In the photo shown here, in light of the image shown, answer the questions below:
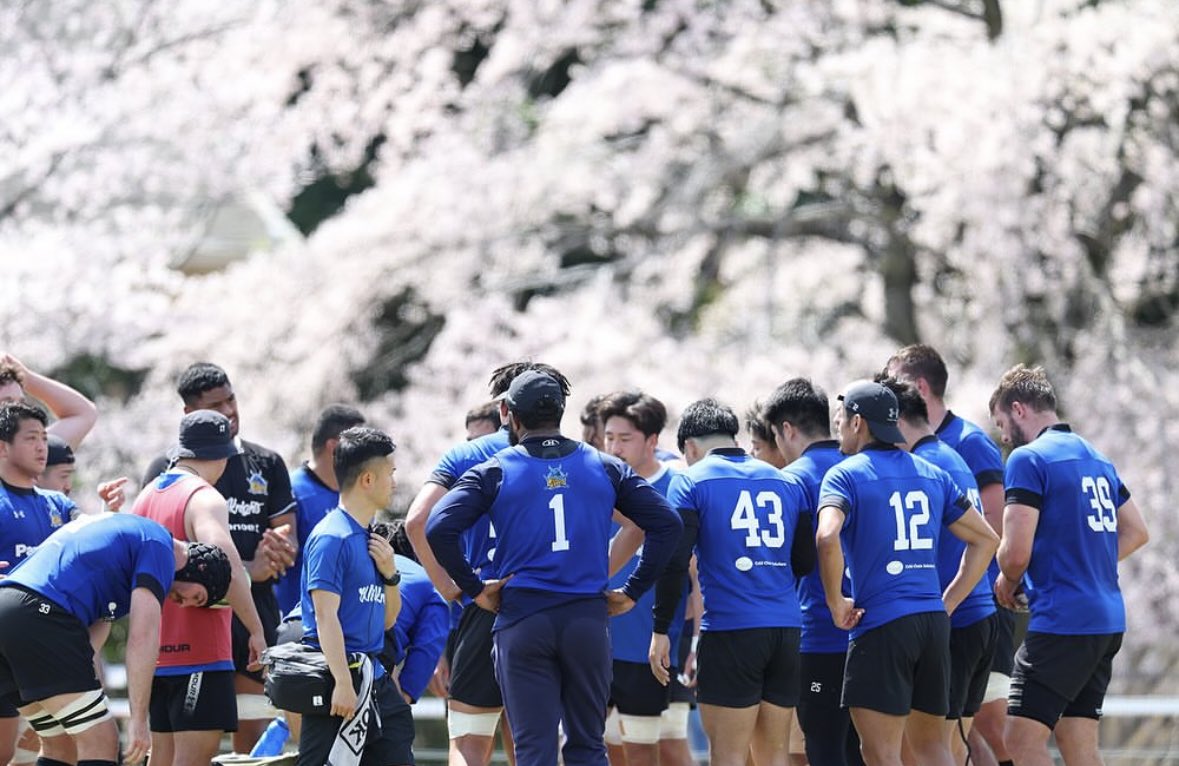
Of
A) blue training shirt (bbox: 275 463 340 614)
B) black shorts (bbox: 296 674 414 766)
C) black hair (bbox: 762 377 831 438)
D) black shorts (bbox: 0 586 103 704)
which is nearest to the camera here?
black shorts (bbox: 0 586 103 704)

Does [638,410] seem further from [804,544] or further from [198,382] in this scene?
[198,382]

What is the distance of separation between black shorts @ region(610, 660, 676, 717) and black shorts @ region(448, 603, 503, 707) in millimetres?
771

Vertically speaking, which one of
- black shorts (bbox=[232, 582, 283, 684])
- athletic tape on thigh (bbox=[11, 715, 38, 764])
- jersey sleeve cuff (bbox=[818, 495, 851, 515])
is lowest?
athletic tape on thigh (bbox=[11, 715, 38, 764])

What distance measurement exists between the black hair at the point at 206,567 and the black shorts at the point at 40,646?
0.53m

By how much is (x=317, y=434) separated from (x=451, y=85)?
9.08m

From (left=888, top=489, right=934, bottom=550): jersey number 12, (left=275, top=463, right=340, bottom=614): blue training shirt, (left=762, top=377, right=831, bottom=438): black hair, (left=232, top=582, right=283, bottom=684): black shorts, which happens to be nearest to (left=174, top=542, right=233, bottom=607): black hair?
(left=232, top=582, right=283, bottom=684): black shorts

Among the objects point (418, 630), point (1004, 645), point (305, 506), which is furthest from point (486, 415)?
point (1004, 645)

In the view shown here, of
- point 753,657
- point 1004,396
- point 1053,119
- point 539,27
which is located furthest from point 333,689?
point 539,27

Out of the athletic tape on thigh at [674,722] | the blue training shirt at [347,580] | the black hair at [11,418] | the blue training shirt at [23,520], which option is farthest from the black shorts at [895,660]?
the black hair at [11,418]

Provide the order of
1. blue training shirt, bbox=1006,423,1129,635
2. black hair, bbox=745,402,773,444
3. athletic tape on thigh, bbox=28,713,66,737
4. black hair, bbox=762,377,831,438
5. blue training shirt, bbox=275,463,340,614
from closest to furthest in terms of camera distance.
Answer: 1. athletic tape on thigh, bbox=28,713,66,737
2. blue training shirt, bbox=1006,423,1129,635
3. black hair, bbox=762,377,831,438
4. black hair, bbox=745,402,773,444
5. blue training shirt, bbox=275,463,340,614

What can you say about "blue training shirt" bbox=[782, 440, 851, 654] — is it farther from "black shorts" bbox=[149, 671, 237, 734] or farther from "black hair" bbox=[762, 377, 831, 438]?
"black shorts" bbox=[149, 671, 237, 734]

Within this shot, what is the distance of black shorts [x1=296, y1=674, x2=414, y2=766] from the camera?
255 inches

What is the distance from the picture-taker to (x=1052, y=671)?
7.21 metres

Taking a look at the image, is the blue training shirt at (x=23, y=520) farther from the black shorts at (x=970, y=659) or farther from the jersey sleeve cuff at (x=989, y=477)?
the jersey sleeve cuff at (x=989, y=477)
